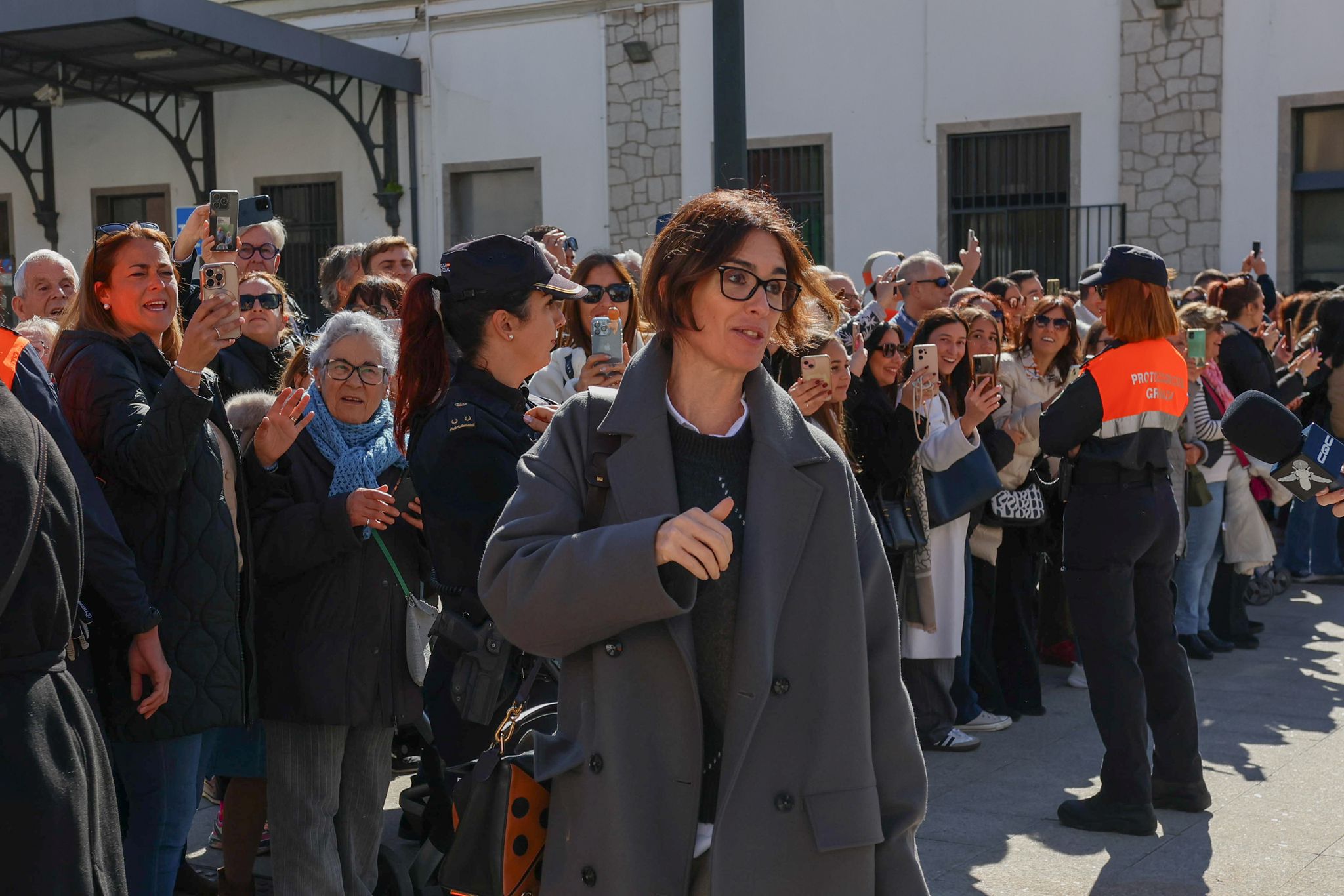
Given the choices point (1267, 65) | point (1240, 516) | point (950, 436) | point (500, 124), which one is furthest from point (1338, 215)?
point (950, 436)

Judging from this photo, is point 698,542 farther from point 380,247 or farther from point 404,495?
point 380,247

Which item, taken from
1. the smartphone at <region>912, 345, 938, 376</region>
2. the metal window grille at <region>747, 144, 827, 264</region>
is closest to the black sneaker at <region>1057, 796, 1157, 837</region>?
the smartphone at <region>912, 345, 938, 376</region>

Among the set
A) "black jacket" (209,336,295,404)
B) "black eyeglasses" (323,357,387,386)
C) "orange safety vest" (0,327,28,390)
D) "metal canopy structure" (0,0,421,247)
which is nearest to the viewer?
"orange safety vest" (0,327,28,390)

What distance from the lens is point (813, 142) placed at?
17203mm

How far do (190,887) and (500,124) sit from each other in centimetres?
1522

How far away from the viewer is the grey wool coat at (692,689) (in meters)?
2.45

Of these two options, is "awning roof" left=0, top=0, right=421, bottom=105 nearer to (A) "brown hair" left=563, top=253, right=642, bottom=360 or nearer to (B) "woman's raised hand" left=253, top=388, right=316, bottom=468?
(A) "brown hair" left=563, top=253, right=642, bottom=360

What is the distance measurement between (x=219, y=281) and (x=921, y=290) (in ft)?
14.8

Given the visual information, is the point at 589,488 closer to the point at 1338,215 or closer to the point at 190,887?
the point at 190,887

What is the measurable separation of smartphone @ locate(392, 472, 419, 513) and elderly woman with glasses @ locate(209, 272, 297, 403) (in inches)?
52.3

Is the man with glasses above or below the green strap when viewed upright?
above

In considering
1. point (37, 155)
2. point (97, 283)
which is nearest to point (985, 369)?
point (97, 283)

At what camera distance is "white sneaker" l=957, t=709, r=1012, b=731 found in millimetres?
6984

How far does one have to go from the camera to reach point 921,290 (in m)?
7.59
